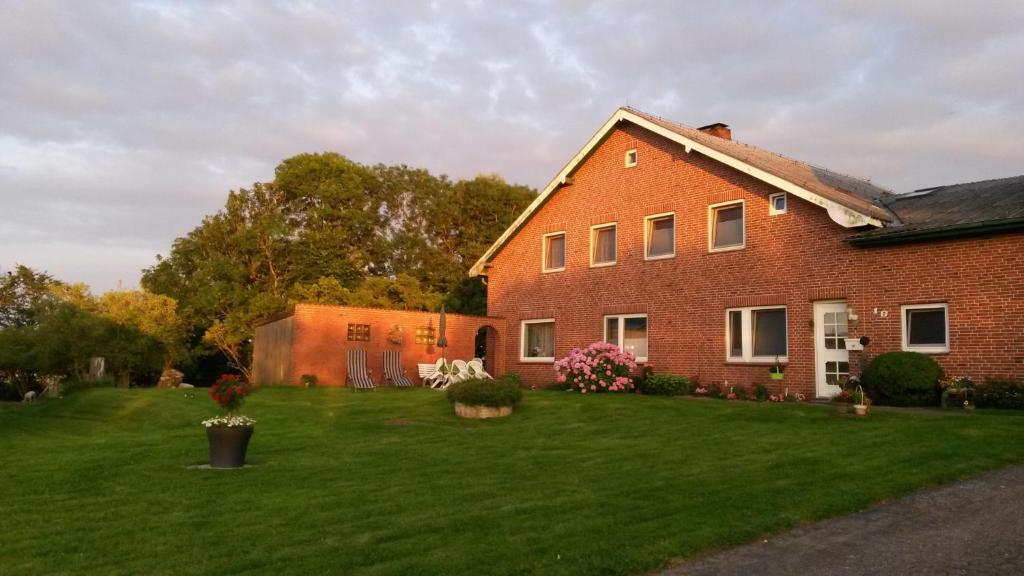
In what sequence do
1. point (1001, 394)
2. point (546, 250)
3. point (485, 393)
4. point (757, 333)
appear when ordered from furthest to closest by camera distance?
point (546, 250) → point (757, 333) → point (485, 393) → point (1001, 394)

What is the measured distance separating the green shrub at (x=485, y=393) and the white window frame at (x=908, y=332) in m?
→ 7.84

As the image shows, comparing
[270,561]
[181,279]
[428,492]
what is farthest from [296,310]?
[181,279]

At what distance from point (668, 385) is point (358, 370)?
884 centimetres

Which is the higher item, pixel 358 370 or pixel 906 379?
pixel 906 379

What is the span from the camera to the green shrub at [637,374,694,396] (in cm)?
1903

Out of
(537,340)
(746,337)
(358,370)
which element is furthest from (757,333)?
(358,370)

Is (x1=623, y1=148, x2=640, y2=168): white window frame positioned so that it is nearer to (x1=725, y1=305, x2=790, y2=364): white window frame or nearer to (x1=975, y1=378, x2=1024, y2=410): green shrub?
(x1=725, y1=305, x2=790, y2=364): white window frame

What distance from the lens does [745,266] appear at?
18828 millimetres

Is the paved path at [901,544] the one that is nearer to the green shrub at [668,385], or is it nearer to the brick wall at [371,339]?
the green shrub at [668,385]

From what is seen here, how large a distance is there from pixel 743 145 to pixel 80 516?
66.8 ft

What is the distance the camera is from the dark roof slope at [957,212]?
48.0ft

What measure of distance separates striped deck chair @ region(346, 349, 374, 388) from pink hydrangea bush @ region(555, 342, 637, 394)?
5422mm

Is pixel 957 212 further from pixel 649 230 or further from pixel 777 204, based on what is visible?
A: pixel 649 230

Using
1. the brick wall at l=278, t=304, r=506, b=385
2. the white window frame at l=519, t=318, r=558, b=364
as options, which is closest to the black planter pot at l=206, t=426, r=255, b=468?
the brick wall at l=278, t=304, r=506, b=385
